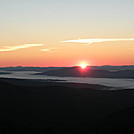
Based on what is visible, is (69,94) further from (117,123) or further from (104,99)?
(117,123)

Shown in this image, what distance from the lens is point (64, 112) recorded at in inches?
1977

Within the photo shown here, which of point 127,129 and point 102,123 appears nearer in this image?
point 127,129

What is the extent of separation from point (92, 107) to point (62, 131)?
20954 mm

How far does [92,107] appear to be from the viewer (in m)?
56.0

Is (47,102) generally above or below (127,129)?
above

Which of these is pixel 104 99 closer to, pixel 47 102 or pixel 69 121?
pixel 47 102

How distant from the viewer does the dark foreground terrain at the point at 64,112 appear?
33656mm

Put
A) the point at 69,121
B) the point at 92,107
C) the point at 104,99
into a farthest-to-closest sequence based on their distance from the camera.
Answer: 1. the point at 104,99
2. the point at 92,107
3. the point at 69,121

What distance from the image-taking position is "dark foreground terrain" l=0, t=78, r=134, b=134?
33656 mm

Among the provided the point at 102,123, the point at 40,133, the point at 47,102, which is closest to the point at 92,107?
the point at 47,102

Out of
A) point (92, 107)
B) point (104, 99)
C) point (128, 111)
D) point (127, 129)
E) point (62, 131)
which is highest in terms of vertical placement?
point (104, 99)

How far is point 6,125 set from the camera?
31.9m

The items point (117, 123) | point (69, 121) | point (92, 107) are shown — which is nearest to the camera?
point (117, 123)

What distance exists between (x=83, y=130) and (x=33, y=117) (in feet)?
40.9
